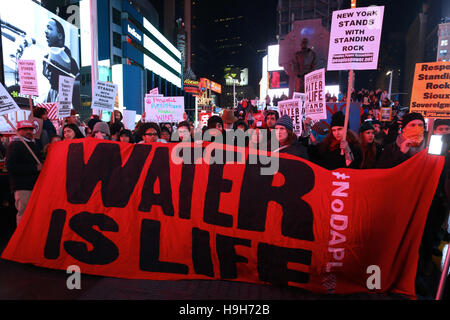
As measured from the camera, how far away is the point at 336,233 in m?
2.62

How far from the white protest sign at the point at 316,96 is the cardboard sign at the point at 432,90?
4.70 ft

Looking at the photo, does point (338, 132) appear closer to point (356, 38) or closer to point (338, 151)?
point (338, 151)

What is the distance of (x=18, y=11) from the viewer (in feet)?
49.2

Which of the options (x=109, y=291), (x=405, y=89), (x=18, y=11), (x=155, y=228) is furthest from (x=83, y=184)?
(x=405, y=89)

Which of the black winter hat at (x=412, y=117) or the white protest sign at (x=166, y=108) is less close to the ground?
the white protest sign at (x=166, y=108)

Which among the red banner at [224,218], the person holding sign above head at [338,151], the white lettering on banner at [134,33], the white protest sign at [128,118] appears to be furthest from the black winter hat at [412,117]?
the white lettering on banner at [134,33]

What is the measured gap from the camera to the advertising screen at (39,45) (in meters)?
14.2

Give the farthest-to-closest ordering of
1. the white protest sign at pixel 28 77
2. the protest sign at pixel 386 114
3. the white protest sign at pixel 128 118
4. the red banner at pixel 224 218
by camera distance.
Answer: the protest sign at pixel 386 114 → the white protest sign at pixel 128 118 → the white protest sign at pixel 28 77 → the red banner at pixel 224 218

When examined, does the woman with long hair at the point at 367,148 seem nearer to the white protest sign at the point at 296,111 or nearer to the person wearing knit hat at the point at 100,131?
the white protest sign at the point at 296,111

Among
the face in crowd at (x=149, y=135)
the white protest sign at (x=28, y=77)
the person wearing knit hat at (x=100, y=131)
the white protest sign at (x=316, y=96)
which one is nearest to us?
the face in crowd at (x=149, y=135)

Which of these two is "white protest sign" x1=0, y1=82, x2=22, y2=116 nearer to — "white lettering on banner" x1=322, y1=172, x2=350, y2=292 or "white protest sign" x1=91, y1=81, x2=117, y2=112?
"white protest sign" x1=91, y1=81, x2=117, y2=112

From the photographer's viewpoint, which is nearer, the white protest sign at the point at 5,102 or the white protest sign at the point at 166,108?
the white protest sign at the point at 5,102

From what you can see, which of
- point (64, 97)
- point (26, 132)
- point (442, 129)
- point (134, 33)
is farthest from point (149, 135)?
point (134, 33)
